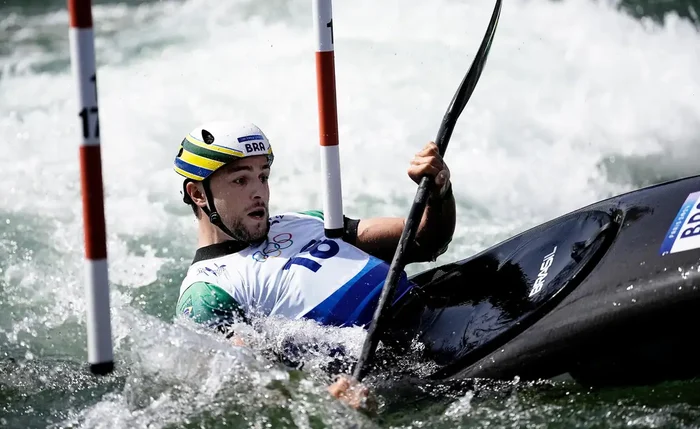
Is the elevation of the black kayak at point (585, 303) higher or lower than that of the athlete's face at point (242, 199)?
lower

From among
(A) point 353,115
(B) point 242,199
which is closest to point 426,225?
(B) point 242,199

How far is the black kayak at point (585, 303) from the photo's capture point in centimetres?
302

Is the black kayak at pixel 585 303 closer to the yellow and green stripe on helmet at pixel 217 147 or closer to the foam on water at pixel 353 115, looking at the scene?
the yellow and green stripe on helmet at pixel 217 147

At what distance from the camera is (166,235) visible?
633 centimetres

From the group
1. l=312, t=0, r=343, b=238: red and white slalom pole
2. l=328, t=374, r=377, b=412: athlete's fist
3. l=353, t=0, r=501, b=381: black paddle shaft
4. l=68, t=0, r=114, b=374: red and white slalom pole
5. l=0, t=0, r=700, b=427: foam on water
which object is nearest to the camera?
l=68, t=0, r=114, b=374: red and white slalom pole

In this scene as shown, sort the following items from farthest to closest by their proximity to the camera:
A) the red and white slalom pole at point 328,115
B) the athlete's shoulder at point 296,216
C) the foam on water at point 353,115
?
1. the foam on water at point 353,115
2. the athlete's shoulder at point 296,216
3. the red and white slalom pole at point 328,115

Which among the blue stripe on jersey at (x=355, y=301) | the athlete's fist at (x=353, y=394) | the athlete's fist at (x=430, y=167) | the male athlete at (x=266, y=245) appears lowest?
the athlete's fist at (x=353, y=394)

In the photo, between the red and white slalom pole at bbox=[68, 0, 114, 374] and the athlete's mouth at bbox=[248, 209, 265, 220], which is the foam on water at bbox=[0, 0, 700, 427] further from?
the red and white slalom pole at bbox=[68, 0, 114, 374]

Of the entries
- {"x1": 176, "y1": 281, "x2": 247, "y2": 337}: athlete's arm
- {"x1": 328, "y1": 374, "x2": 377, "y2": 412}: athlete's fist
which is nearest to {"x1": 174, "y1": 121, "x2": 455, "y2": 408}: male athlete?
{"x1": 176, "y1": 281, "x2": 247, "y2": 337}: athlete's arm

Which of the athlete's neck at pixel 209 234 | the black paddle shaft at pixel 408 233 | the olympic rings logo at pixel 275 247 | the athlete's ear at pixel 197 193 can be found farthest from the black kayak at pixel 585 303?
the athlete's ear at pixel 197 193

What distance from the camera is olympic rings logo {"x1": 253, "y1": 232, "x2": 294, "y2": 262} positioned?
369 cm

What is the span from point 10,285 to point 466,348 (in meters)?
3.05

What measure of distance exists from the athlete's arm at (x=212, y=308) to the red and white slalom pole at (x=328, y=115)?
0.55 metres

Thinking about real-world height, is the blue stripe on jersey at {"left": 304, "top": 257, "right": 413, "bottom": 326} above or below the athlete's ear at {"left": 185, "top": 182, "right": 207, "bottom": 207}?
below
